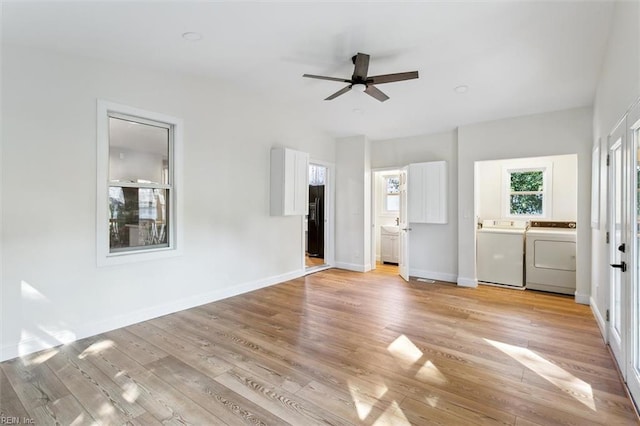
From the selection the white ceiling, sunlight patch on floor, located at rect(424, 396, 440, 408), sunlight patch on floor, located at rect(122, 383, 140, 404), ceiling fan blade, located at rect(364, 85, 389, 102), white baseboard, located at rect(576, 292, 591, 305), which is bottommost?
sunlight patch on floor, located at rect(424, 396, 440, 408)

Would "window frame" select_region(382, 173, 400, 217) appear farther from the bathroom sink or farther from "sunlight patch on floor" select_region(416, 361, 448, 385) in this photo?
"sunlight patch on floor" select_region(416, 361, 448, 385)

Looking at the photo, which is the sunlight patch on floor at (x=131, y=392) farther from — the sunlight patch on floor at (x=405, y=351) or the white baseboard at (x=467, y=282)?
the white baseboard at (x=467, y=282)

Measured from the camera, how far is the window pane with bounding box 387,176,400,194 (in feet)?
24.4

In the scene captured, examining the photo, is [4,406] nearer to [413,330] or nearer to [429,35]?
[413,330]

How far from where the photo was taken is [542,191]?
5.59 metres

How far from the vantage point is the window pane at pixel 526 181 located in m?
5.62

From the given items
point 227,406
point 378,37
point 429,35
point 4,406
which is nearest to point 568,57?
point 429,35

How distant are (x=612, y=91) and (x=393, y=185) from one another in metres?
4.77

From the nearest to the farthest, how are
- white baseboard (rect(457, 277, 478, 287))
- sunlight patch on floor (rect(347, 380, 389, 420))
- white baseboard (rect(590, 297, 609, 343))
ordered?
sunlight patch on floor (rect(347, 380, 389, 420))
white baseboard (rect(590, 297, 609, 343))
white baseboard (rect(457, 277, 478, 287))

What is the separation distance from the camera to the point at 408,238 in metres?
5.75

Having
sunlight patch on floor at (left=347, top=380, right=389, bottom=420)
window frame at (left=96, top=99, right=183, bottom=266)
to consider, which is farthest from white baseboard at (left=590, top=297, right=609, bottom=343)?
window frame at (left=96, top=99, right=183, bottom=266)

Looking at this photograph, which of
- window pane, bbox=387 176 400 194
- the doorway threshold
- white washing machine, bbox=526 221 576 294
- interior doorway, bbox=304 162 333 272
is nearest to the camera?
white washing machine, bbox=526 221 576 294

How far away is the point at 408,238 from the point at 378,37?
3.67 m

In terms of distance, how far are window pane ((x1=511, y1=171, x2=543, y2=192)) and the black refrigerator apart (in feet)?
12.9
